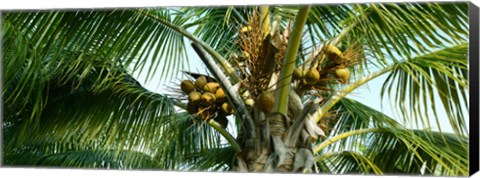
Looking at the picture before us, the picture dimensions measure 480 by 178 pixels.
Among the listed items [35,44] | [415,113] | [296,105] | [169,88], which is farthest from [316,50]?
[35,44]

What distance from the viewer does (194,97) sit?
14.9 ft

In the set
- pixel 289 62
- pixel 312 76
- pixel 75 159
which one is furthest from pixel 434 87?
pixel 75 159

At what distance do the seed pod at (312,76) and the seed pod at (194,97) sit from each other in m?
0.55

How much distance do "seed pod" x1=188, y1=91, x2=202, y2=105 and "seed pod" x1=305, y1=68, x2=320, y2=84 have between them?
0.55m

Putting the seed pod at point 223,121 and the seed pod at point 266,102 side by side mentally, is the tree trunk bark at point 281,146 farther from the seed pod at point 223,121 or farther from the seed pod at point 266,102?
the seed pod at point 223,121

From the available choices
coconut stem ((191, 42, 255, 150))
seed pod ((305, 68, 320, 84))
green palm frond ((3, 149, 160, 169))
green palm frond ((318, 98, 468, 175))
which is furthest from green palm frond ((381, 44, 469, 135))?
green palm frond ((3, 149, 160, 169))

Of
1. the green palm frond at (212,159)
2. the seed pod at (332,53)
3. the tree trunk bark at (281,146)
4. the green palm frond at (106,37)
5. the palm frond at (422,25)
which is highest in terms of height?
the green palm frond at (106,37)

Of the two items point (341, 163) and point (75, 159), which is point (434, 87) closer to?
point (341, 163)

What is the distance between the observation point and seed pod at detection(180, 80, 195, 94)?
15.2 feet

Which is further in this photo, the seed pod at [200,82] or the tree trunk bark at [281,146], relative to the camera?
the seed pod at [200,82]

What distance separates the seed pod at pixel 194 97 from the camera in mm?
4523

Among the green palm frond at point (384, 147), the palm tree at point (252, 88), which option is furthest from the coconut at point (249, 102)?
the green palm frond at point (384, 147)

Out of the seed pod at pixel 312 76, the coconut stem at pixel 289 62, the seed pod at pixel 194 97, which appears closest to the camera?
the coconut stem at pixel 289 62

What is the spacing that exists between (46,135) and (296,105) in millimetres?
1683
